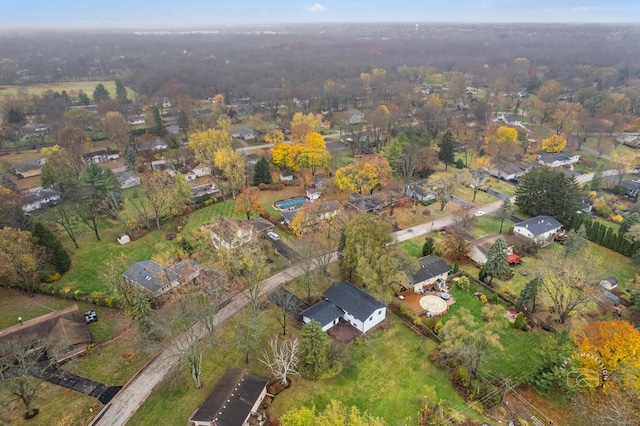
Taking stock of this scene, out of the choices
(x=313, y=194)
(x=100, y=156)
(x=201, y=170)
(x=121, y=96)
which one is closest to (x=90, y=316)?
(x=313, y=194)

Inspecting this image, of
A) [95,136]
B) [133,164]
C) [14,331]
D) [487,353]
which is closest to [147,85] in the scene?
[95,136]

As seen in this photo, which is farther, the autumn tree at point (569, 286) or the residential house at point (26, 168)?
the residential house at point (26, 168)

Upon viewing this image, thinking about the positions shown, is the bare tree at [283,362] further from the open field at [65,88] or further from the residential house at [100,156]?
the open field at [65,88]

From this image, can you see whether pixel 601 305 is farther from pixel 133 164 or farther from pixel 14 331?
pixel 133 164

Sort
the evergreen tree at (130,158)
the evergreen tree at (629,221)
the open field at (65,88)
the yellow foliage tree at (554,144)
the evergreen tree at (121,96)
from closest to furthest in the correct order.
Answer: the evergreen tree at (629,221) → the evergreen tree at (130,158) → the yellow foliage tree at (554,144) → the evergreen tree at (121,96) → the open field at (65,88)

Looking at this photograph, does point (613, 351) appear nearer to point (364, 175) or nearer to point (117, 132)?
point (364, 175)

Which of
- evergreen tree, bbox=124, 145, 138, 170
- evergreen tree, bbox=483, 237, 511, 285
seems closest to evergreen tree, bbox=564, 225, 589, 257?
evergreen tree, bbox=483, 237, 511, 285

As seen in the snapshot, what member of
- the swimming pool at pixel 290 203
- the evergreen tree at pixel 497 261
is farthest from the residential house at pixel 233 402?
the swimming pool at pixel 290 203

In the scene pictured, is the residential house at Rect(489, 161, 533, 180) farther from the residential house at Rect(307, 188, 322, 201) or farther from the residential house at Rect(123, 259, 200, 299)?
the residential house at Rect(123, 259, 200, 299)
